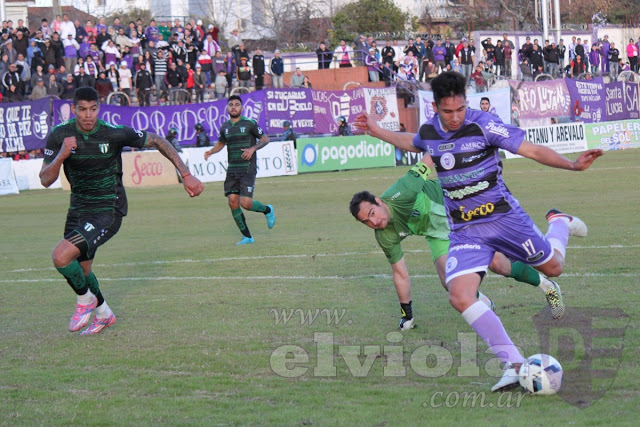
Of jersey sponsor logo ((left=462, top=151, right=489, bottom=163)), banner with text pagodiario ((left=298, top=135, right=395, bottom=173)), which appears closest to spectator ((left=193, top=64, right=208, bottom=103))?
banner with text pagodiario ((left=298, top=135, right=395, bottom=173))

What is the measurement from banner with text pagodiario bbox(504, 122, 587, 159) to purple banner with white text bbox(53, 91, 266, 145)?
975cm

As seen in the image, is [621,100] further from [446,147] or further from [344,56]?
[446,147]

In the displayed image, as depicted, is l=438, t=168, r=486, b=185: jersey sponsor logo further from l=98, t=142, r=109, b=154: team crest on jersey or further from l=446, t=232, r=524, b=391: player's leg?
l=98, t=142, r=109, b=154: team crest on jersey

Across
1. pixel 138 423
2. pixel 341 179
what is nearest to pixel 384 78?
pixel 341 179

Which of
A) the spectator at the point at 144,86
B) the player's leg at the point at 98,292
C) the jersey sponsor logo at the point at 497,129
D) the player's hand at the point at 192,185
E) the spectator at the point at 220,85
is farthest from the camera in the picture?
the spectator at the point at 220,85

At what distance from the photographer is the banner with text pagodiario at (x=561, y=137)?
31.5 m

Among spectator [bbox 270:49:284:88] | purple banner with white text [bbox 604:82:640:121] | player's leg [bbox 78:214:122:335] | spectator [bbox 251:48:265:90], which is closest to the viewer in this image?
player's leg [bbox 78:214:122:335]

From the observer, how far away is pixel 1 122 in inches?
1051

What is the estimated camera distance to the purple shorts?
5.87 m

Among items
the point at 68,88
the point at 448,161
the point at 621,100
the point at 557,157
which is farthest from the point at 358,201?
the point at 621,100

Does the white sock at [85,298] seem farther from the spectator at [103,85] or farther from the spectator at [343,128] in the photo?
the spectator at [343,128]

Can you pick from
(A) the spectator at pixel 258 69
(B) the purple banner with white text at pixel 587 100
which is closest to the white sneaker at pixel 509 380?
(A) the spectator at pixel 258 69

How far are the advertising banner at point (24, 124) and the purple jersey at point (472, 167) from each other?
22785 mm

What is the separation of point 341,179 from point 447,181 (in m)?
20.1
